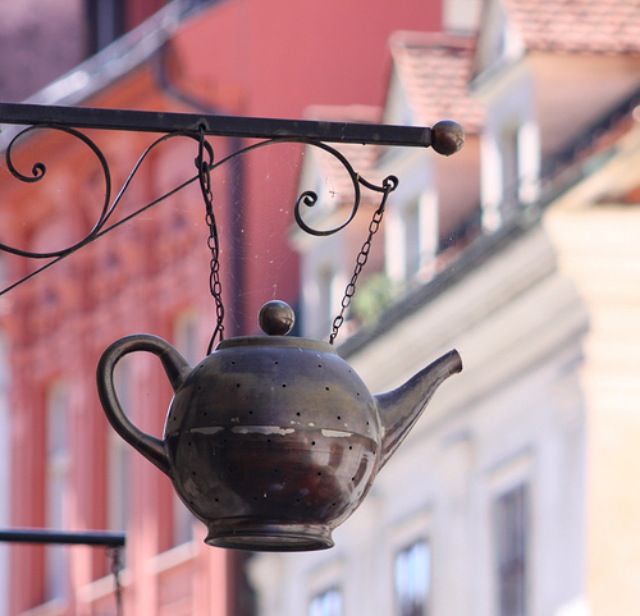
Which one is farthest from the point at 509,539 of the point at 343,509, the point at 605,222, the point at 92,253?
the point at 343,509

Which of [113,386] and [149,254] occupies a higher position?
[149,254]

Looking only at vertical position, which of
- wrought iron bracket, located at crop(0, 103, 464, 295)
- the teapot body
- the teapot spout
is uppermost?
wrought iron bracket, located at crop(0, 103, 464, 295)

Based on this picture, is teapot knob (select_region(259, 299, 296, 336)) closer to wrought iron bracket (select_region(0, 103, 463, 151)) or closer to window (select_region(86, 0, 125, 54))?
wrought iron bracket (select_region(0, 103, 463, 151))

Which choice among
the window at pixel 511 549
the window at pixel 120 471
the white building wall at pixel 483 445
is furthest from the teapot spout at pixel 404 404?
the window at pixel 120 471

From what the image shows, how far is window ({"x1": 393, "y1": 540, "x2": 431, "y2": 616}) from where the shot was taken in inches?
862

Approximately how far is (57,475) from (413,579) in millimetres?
7928

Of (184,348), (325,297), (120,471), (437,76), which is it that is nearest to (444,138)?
(437,76)

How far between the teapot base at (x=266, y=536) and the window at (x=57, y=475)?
879 inches

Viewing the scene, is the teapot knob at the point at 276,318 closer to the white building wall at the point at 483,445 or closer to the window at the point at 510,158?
the white building wall at the point at 483,445

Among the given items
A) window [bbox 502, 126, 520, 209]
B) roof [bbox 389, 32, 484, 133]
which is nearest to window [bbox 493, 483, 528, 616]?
window [bbox 502, 126, 520, 209]

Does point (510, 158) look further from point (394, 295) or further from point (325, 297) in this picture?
point (325, 297)

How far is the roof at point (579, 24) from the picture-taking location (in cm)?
2064

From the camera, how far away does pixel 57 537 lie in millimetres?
9812

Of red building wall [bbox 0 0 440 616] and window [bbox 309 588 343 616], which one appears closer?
window [bbox 309 588 343 616]
